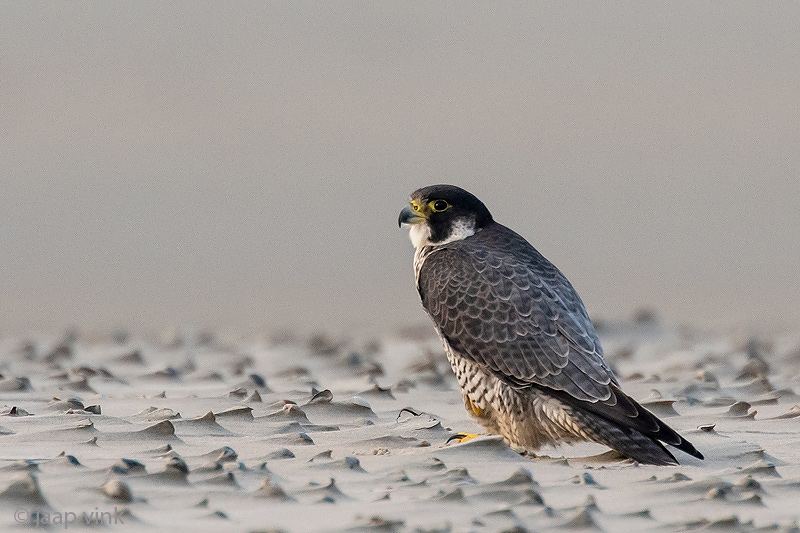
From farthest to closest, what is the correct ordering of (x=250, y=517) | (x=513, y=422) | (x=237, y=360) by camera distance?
(x=237, y=360), (x=513, y=422), (x=250, y=517)

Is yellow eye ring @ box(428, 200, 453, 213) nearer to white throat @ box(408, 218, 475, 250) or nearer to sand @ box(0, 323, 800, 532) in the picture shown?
white throat @ box(408, 218, 475, 250)

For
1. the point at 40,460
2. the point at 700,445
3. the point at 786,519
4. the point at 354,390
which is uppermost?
the point at 354,390

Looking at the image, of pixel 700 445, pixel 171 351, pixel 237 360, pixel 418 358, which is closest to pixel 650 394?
pixel 700 445

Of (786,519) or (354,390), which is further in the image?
(354,390)

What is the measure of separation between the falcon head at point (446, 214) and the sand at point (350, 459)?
1.12 m

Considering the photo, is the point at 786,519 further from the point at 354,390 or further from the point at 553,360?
the point at 354,390

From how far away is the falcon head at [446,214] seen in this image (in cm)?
653

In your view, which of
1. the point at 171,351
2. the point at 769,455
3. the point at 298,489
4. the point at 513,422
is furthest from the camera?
the point at 171,351

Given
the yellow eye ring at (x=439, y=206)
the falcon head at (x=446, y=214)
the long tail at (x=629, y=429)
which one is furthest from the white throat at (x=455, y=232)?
the long tail at (x=629, y=429)

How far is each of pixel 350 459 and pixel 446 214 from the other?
221 cm

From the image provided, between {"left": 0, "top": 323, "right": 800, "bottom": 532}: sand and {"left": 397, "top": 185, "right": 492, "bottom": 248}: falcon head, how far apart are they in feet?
3.67

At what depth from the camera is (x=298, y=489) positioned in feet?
14.0

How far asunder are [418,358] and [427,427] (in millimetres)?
4160

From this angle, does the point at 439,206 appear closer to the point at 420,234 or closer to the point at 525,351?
the point at 420,234
